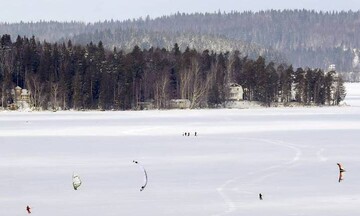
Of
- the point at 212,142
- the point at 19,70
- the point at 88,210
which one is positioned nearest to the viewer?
the point at 88,210

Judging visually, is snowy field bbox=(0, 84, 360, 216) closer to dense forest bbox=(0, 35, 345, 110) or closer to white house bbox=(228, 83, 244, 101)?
dense forest bbox=(0, 35, 345, 110)

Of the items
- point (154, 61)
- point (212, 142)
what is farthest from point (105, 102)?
point (212, 142)

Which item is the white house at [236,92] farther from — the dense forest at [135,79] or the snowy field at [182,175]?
the snowy field at [182,175]

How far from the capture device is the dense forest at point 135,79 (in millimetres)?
115812

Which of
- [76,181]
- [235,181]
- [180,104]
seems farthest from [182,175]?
[180,104]

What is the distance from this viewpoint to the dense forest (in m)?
116

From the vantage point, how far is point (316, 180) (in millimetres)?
26156

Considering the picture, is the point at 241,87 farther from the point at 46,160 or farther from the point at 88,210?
the point at 88,210

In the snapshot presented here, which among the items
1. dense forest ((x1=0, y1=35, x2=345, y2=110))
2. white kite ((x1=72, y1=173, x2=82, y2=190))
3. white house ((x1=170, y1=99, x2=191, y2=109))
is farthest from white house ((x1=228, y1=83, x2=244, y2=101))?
white kite ((x1=72, y1=173, x2=82, y2=190))

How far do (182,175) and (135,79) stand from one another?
96020 millimetres

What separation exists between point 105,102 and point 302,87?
34.4 metres

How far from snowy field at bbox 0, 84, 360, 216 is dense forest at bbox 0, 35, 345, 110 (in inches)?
2734

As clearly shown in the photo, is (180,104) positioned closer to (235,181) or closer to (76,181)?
(235,181)

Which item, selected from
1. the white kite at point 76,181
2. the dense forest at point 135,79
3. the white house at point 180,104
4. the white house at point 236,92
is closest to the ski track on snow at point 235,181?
the white kite at point 76,181
